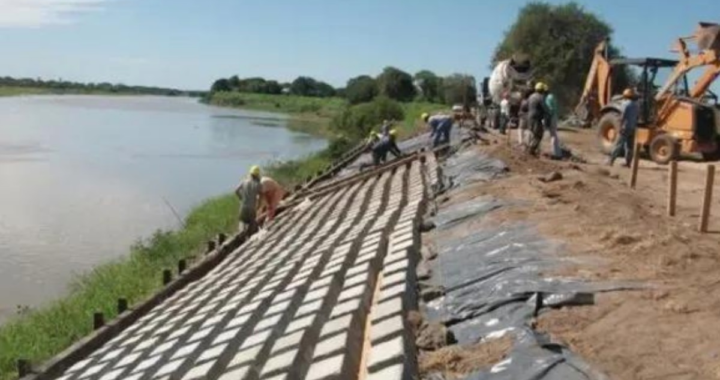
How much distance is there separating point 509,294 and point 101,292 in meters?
10.7

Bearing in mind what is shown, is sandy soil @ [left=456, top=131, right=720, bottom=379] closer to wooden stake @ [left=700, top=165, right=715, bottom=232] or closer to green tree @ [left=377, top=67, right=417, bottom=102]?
wooden stake @ [left=700, top=165, right=715, bottom=232]

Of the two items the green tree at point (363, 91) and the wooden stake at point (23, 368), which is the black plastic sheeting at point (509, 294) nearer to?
the wooden stake at point (23, 368)

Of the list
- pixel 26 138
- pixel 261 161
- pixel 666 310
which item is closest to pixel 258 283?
pixel 666 310

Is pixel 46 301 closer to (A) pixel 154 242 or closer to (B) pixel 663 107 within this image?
(A) pixel 154 242

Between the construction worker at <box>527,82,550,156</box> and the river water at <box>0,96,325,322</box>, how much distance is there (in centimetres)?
981

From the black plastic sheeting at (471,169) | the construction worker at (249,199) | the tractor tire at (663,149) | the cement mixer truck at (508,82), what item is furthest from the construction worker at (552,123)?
the cement mixer truck at (508,82)

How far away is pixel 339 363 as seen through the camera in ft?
15.1

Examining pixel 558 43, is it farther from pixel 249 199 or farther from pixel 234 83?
pixel 234 83

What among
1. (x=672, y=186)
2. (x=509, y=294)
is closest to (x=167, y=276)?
(x=672, y=186)

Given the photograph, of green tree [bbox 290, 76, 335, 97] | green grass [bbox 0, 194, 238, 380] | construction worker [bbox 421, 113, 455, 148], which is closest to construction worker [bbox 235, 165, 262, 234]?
green grass [bbox 0, 194, 238, 380]

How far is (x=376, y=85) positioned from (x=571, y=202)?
71.2 metres

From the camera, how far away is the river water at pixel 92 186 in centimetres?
1892

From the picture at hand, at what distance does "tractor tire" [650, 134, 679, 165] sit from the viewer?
16.6 m

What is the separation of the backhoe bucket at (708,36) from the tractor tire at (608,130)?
7.45 ft
